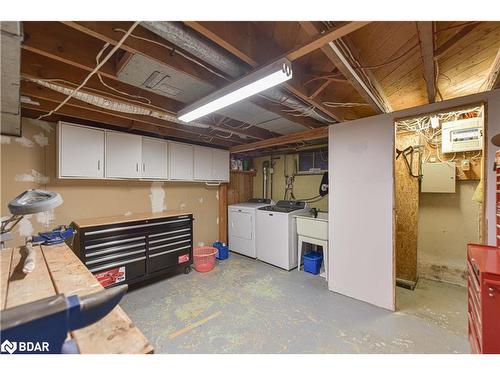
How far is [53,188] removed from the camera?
2.60 metres

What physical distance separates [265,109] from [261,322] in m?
2.16

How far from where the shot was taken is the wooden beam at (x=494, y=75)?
64.0 inches

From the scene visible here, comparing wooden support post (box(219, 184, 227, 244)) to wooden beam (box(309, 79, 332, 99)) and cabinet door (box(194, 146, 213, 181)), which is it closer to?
cabinet door (box(194, 146, 213, 181))

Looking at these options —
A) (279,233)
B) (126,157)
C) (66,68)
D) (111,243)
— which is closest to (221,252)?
(279,233)

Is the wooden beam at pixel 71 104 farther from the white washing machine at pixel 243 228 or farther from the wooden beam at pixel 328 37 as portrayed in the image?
the wooden beam at pixel 328 37

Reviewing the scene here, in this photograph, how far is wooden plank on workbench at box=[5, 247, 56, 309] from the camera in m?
0.97

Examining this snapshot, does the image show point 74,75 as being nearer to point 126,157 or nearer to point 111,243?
point 126,157

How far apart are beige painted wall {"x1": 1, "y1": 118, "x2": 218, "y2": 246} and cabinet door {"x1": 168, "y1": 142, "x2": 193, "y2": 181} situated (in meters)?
0.32

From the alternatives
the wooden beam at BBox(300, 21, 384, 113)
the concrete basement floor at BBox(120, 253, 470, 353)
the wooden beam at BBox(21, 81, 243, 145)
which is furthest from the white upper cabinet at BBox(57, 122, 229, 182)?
the wooden beam at BBox(300, 21, 384, 113)

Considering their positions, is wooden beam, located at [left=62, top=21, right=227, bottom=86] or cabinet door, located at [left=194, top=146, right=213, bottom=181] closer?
wooden beam, located at [left=62, top=21, right=227, bottom=86]

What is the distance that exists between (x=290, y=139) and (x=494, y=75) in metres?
2.13

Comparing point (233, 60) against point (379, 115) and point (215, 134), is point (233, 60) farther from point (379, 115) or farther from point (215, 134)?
point (215, 134)
